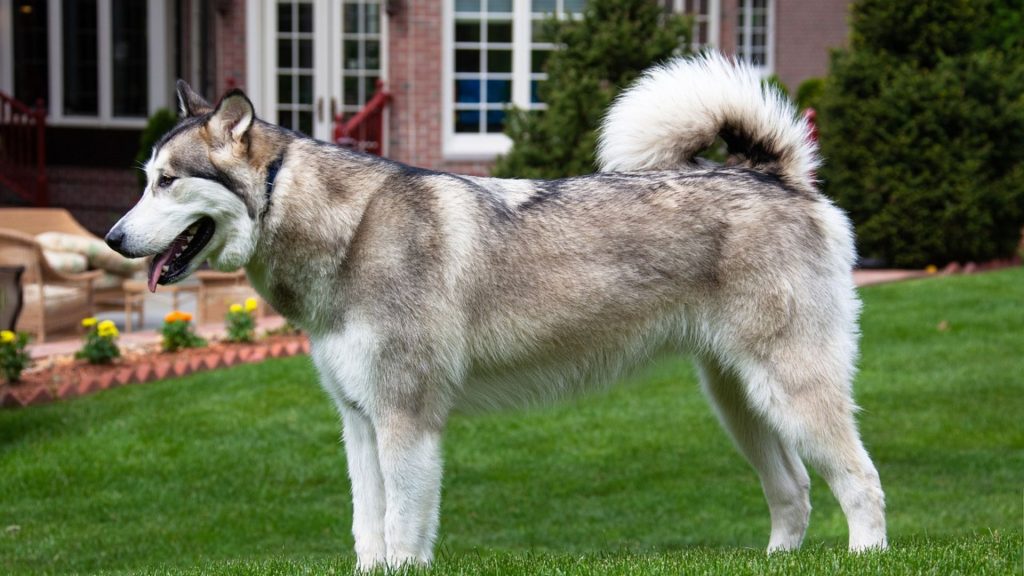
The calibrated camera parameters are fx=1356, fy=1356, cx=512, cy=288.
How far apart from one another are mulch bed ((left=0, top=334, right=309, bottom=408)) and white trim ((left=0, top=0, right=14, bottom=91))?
824 centimetres

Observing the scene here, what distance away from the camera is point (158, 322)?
11617mm

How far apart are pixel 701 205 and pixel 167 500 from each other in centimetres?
357

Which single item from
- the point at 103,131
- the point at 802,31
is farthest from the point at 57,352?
the point at 802,31

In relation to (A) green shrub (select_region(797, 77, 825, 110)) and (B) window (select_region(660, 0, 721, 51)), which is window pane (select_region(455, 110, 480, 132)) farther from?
(A) green shrub (select_region(797, 77, 825, 110))

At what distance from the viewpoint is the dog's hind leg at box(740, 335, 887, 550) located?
4457 mm

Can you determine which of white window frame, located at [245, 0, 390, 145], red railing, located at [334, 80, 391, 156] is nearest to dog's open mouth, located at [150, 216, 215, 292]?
red railing, located at [334, 80, 391, 156]

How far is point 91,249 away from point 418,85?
4862 millimetres

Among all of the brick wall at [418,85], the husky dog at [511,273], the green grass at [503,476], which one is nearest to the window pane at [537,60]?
the brick wall at [418,85]

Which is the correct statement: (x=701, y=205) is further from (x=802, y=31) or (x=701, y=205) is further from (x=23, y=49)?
(x=802, y=31)

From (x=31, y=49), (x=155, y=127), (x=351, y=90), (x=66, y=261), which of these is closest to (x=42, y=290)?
(x=66, y=261)

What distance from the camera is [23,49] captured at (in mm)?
17125

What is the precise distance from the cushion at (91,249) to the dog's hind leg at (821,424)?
7862mm

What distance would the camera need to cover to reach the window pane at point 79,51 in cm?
1694

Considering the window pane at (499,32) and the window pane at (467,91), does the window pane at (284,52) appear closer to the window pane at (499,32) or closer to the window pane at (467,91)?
the window pane at (467,91)
